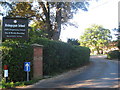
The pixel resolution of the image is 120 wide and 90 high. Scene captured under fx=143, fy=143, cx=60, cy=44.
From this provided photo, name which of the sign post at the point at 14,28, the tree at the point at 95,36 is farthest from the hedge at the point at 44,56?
the tree at the point at 95,36

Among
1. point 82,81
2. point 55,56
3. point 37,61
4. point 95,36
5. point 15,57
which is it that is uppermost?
point 95,36

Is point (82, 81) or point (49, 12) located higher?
point (49, 12)

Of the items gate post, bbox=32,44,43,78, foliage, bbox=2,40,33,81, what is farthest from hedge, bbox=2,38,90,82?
gate post, bbox=32,44,43,78

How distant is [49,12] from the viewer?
18.4m

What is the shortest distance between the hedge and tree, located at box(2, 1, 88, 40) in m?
4.63

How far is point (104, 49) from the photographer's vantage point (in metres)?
52.3

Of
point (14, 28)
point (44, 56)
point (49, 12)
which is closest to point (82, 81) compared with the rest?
point (44, 56)

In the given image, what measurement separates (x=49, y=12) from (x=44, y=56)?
10.4m

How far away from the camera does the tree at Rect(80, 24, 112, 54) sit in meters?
48.8

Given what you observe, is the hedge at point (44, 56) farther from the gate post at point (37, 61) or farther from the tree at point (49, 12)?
the tree at point (49, 12)

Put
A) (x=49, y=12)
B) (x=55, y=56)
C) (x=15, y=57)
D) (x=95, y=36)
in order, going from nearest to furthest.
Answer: (x=15, y=57), (x=55, y=56), (x=49, y=12), (x=95, y=36)

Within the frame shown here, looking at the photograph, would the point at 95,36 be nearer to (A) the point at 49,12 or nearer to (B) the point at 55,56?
(A) the point at 49,12

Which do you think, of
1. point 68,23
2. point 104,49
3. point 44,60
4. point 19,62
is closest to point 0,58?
point 19,62

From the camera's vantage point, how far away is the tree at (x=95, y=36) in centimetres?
4884
